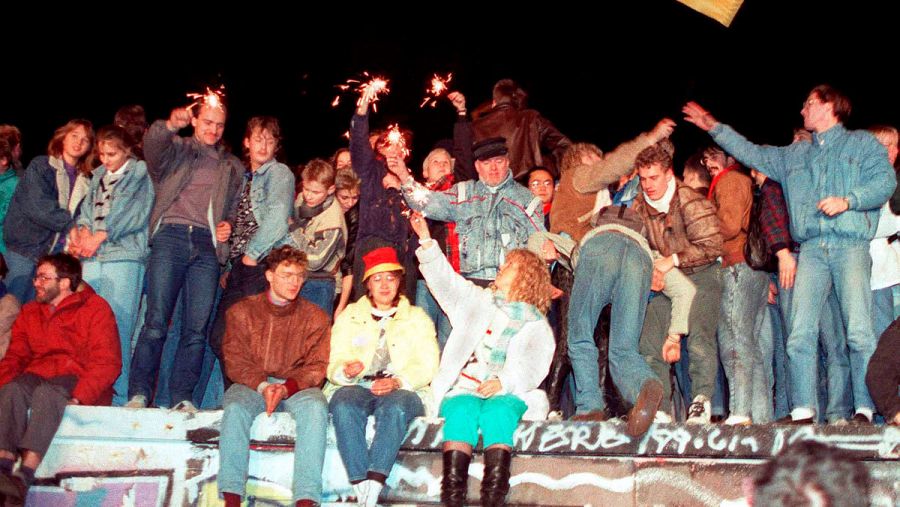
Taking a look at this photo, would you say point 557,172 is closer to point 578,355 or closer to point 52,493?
point 578,355

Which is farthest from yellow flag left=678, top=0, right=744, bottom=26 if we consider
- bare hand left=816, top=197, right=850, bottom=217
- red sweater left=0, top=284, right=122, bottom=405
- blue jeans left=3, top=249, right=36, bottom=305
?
blue jeans left=3, top=249, right=36, bottom=305

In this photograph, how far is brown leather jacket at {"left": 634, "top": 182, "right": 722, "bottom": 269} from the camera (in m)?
Result: 7.70

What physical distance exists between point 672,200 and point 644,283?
75 cm

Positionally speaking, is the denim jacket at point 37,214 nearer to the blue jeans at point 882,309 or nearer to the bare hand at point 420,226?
the bare hand at point 420,226

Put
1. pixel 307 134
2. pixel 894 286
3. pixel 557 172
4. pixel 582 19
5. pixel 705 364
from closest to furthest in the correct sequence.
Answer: pixel 705 364
pixel 894 286
pixel 557 172
pixel 307 134
pixel 582 19

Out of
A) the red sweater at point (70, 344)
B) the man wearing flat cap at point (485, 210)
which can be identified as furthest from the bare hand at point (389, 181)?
the red sweater at point (70, 344)

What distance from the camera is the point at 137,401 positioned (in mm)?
7477

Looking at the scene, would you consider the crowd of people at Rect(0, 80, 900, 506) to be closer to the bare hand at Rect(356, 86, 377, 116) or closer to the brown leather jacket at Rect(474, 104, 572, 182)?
the bare hand at Rect(356, 86, 377, 116)

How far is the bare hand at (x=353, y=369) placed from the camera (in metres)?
7.27

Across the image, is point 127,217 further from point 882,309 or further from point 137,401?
point 882,309

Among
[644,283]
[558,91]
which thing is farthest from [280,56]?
[644,283]

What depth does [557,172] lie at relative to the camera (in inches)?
384

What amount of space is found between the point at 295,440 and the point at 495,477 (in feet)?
4.51

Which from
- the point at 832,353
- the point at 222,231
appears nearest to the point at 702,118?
the point at 832,353
